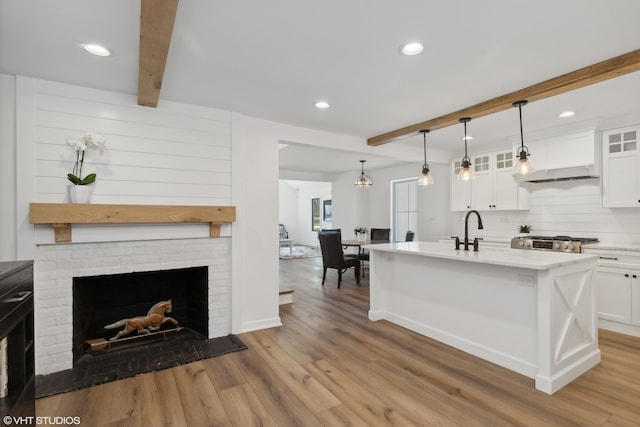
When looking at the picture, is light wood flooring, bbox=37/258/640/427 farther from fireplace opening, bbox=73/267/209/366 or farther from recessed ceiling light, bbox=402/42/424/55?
recessed ceiling light, bbox=402/42/424/55

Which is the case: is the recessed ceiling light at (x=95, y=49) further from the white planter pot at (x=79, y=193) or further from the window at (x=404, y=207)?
the window at (x=404, y=207)

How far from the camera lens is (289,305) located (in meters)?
4.51

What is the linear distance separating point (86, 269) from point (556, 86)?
431 centimetres

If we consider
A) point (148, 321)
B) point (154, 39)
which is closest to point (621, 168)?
point (154, 39)

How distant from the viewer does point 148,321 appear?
3.14 m

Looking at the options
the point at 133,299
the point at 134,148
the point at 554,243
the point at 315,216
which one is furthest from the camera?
the point at 315,216

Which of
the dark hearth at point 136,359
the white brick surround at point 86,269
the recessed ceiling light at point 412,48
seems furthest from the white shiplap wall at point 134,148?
the recessed ceiling light at point 412,48

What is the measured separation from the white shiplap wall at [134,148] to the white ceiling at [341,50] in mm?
161

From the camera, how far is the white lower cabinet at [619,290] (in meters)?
3.32

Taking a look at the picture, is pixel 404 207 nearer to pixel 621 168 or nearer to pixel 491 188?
pixel 491 188

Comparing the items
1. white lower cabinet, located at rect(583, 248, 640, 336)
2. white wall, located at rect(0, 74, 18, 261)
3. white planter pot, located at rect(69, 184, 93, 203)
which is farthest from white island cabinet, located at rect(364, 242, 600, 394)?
white wall, located at rect(0, 74, 18, 261)

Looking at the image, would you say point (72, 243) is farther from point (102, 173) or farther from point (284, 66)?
point (284, 66)

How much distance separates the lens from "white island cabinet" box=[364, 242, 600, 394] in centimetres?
235

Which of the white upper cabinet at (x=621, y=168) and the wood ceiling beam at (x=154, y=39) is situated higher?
the wood ceiling beam at (x=154, y=39)
